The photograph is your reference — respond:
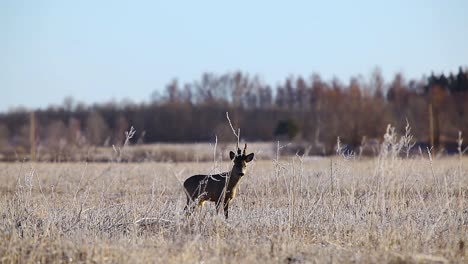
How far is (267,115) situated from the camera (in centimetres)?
7194

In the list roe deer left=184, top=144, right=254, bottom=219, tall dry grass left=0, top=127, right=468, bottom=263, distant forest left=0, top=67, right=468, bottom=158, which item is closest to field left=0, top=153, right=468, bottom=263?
tall dry grass left=0, top=127, right=468, bottom=263

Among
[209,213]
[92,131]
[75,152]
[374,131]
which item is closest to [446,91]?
[374,131]

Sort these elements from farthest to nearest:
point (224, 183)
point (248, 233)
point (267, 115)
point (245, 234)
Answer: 1. point (267, 115)
2. point (224, 183)
3. point (248, 233)
4. point (245, 234)

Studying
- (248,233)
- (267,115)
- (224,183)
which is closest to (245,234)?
(248,233)

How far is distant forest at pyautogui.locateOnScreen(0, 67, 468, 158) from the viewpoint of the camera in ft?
142

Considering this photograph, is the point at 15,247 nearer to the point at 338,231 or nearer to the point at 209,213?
the point at 209,213

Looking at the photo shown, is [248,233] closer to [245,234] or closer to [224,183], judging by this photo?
[245,234]

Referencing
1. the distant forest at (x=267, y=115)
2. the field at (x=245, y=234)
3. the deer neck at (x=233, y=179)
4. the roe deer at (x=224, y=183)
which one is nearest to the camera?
the field at (x=245, y=234)

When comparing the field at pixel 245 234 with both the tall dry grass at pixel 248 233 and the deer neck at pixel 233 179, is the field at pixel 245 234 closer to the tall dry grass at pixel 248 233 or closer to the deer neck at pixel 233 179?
the tall dry grass at pixel 248 233

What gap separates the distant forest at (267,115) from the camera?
43.2m

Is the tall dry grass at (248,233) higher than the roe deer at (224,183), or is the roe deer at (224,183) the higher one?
the roe deer at (224,183)

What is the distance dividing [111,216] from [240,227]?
1982 millimetres

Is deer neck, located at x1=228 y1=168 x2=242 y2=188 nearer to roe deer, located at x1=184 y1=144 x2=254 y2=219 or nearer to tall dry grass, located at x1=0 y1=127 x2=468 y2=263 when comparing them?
roe deer, located at x1=184 y1=144 x2=254 y2=219

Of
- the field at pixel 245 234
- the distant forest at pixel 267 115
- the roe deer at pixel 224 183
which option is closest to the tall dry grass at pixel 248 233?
the field at pixel 245 234
